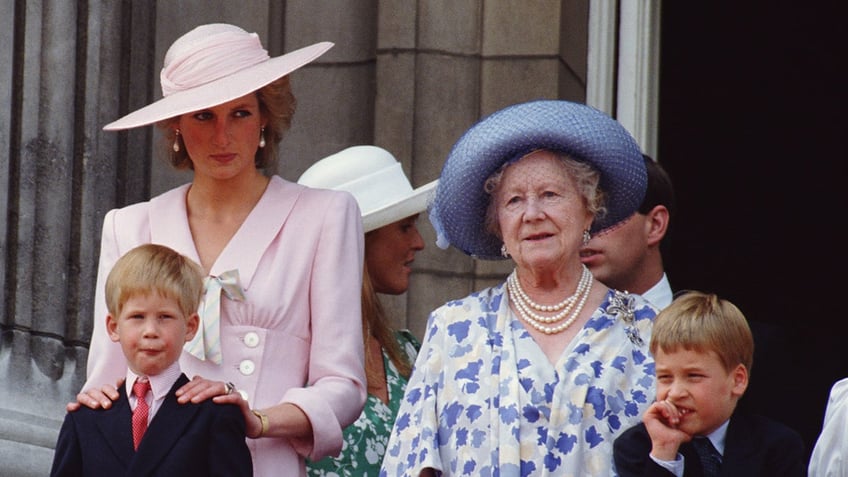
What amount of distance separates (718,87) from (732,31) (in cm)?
22

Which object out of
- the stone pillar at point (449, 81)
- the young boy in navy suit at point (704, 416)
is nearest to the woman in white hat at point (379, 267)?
the stone pillar at point (449, 81)

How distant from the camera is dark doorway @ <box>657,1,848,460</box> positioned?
8.57 meters

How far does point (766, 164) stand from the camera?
8828 mm

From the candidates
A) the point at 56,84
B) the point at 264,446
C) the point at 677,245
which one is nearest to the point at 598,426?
the point at 264,446

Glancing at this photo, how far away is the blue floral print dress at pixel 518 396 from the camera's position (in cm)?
528

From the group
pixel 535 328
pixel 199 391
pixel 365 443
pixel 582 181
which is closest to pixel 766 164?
pixel 365 443

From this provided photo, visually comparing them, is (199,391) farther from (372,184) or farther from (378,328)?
(372,184)

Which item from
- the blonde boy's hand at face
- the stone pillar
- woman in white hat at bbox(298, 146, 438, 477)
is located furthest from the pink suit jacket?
the stone pillar

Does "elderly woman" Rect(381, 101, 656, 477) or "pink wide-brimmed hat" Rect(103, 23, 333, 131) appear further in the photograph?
"pink wide-brimmed hat" Rect(103, 23, 333, 131)

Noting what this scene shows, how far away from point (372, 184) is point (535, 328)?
4.31 ft

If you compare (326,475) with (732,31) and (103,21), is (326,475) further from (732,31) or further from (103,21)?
(732,31)

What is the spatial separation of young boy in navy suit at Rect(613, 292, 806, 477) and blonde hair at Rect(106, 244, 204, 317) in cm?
109

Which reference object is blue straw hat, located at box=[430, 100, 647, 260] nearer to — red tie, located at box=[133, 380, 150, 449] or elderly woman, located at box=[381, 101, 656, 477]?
elderly woman, located at box=[381, 101, 656, 477]

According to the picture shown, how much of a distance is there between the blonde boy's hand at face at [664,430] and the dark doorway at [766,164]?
3.45 metres
